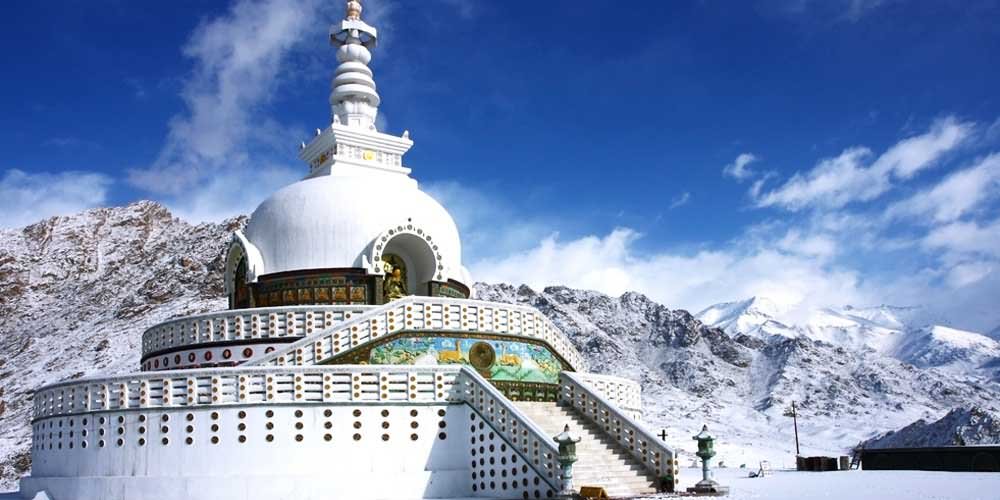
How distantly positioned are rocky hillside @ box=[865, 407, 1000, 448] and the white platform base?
4637 cm

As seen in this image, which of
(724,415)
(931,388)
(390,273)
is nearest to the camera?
(390,273)

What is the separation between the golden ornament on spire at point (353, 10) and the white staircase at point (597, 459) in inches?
671

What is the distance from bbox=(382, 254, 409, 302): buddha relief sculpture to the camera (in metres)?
25.7

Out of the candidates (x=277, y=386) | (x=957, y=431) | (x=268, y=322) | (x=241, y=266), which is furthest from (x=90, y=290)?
(x=277, y=386)

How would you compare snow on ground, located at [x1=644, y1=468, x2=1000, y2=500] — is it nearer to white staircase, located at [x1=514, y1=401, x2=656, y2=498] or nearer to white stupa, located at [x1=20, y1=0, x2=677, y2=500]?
white staircase, located at [x1=514, y1=401, x2=656, y2=498]

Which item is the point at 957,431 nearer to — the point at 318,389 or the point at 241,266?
the point at 241,266

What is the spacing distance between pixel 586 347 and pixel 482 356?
8936 cm

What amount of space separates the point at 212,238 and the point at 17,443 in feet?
138

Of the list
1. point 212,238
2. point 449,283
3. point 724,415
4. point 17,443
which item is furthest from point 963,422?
point 212,238

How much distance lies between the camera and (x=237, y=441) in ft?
59.9

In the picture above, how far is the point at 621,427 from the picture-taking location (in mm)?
19219

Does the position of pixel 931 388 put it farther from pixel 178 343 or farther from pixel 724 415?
pixel 178 343

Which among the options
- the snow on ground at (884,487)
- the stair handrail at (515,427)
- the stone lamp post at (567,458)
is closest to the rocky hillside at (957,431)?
the snow on ground at (884,487)

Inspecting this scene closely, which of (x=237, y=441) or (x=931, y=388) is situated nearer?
(x=237, y=441)
